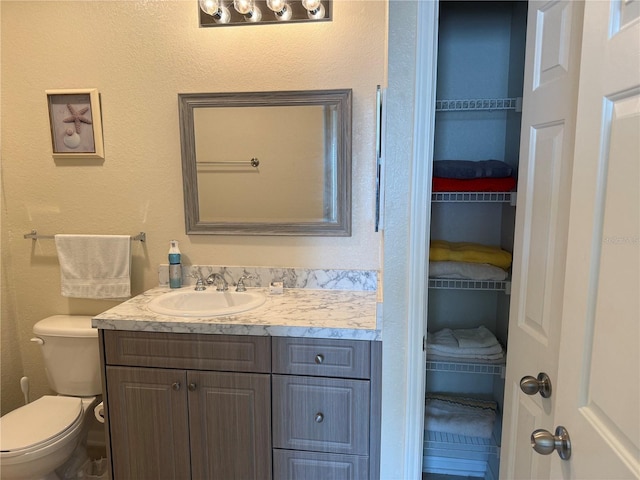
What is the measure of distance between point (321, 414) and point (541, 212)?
104 centimetres

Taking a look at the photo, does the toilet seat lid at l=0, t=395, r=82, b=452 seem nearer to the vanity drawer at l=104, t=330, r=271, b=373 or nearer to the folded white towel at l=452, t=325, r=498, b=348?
the vanity drawer at l=104, t=330, r=271, b=373

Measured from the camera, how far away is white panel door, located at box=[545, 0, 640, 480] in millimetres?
602

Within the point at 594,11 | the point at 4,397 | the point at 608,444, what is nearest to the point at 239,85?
the point at 594,11

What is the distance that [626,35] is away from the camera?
24.5 inches

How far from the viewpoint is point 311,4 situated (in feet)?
5.71

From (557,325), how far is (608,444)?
0.34 meters

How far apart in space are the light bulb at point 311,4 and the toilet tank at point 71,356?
174 centimetres

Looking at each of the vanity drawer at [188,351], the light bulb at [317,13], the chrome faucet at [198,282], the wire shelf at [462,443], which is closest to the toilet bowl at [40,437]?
the vanity drawer at [188,351]

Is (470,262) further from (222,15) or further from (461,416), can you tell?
(222,15)

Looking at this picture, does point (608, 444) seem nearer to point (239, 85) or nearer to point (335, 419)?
point (335, 419)

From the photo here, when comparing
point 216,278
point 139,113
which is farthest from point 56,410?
point 139,113

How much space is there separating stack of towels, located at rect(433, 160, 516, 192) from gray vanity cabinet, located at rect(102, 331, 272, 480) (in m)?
0.95

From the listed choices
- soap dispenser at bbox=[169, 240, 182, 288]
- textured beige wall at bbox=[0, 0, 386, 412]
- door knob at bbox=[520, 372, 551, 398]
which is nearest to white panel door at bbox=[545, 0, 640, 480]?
door knob at bbox=[520, 372, 551, 398]

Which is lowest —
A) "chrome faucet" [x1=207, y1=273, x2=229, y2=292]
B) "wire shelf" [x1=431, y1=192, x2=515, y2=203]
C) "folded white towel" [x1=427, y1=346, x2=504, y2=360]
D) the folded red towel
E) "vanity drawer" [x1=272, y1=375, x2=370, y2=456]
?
"vanity drawer" [x1=272, y1=375, x2=370, y2=456]
